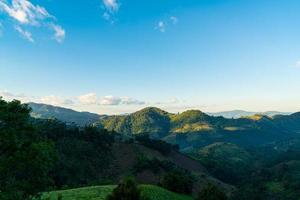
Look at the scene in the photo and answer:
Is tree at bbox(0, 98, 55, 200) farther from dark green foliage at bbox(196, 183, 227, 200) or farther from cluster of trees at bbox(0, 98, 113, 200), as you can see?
dark green foliage at bbox(196, 183, 227, 200)

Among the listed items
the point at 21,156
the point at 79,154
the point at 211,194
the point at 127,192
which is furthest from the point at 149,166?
the point at 21,156

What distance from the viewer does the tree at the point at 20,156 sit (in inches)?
1136

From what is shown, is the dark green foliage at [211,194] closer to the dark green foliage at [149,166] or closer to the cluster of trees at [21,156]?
the cluster of trees at [21,156]

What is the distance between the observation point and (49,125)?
18288 cm

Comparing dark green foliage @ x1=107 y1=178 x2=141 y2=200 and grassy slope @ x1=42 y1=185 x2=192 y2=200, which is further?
grassy slope @ x1=42 y1=185 x2=192 y2=200

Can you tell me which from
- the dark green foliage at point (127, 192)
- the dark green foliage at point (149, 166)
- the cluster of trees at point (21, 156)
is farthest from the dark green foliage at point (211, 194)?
the dark green foliage at point (149, 166)

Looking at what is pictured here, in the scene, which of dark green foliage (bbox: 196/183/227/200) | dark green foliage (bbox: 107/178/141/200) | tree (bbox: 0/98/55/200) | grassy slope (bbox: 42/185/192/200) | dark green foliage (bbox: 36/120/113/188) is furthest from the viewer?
dark green foliage (bbox: 36/120/113/188)

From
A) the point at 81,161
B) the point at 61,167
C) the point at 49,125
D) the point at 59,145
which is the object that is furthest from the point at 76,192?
the point at 49,125

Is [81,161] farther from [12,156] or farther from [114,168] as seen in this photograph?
[12,156]

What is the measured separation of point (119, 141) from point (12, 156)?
167m

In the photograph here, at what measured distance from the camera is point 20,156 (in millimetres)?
29297

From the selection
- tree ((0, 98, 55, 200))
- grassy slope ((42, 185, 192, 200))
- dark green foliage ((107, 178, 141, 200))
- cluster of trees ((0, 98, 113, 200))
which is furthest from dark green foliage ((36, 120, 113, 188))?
tree ((0, 98, 55, 200))

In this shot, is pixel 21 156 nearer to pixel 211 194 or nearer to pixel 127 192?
pixel 127 192

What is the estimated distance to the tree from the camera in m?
28.8
